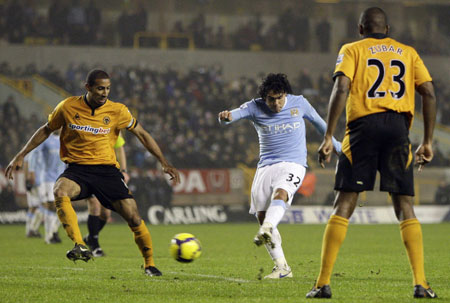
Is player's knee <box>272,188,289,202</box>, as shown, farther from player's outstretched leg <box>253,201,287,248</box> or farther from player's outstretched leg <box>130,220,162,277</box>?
player's outstretched leg <box>130,220,162,277</box>

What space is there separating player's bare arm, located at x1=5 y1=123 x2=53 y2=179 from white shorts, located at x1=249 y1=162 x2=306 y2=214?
240cm

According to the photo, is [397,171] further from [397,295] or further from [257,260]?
[257,260]

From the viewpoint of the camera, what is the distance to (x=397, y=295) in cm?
657

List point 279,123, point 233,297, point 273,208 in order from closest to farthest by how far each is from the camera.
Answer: point 233,297, point 273,208, point 279,123

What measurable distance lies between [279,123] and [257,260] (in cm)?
298

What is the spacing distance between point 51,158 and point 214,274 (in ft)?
23.3

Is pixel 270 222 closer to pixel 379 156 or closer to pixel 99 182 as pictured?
pixel 379 156

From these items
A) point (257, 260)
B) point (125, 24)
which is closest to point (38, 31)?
point (125, 24)

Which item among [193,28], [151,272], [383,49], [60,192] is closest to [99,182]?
[60,192]

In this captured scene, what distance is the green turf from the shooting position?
22.0ft

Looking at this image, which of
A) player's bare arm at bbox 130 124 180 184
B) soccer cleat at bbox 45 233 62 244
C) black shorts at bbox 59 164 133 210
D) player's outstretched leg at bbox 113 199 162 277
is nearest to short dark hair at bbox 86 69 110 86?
player's bare arm at bbox 130 124 180 184

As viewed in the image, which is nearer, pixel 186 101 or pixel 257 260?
pixel 257 260

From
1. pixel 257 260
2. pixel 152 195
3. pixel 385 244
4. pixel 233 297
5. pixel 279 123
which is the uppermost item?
pixel 279 123

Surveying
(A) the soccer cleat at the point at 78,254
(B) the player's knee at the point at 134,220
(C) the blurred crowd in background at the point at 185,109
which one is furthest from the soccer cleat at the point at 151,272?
(C) the blurred crowd in background at the point at 185,109
